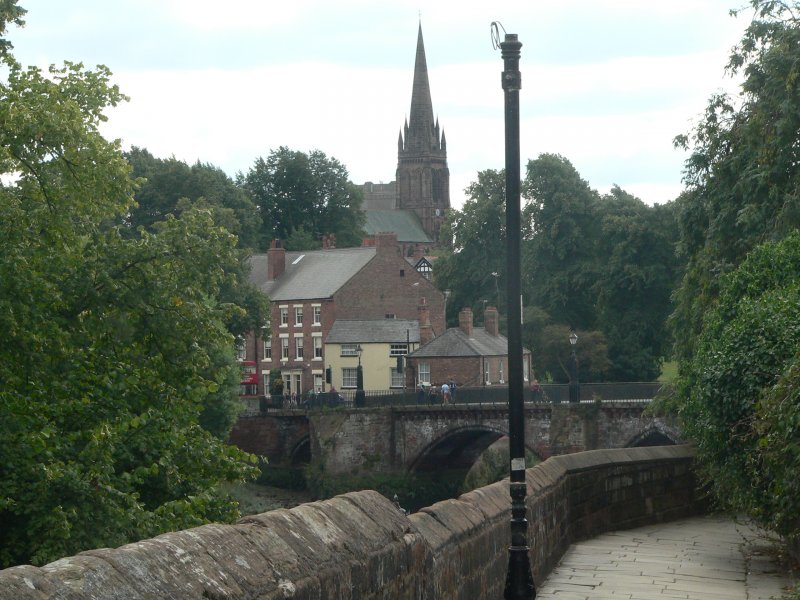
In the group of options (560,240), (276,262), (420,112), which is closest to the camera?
(560,240)

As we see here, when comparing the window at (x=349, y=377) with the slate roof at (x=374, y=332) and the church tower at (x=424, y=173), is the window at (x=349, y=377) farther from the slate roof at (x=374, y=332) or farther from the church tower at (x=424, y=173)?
the church tower at (x=424, y=173)

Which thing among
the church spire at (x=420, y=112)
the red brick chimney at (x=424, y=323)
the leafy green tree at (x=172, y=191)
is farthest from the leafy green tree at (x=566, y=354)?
the church spire at (x=420, y=112)

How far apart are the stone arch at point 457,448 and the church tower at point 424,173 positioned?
337ft

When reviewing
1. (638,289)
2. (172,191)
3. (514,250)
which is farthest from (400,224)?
(514,250)

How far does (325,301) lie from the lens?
3263 inches

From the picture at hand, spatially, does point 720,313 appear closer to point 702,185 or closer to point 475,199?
point 702,185

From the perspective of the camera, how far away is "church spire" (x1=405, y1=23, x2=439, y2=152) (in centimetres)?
15650

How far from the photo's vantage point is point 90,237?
21.5 m

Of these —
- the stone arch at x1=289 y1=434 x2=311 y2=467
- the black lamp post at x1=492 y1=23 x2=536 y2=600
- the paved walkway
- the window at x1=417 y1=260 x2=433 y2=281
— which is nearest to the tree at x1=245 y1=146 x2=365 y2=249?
the window at x1=417 y1=260 x2=433 y2=281

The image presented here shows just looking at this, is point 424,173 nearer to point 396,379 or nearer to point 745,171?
point 396,379

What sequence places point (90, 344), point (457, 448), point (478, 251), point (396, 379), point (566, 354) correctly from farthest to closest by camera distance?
point (478, 251) < point (396, 379) < point (566, 354) < point (457, 448) < point (90, 344)

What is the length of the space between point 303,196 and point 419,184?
6934cm

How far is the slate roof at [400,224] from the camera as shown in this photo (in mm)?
164250

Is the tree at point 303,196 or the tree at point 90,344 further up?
the tree at point 303,196
